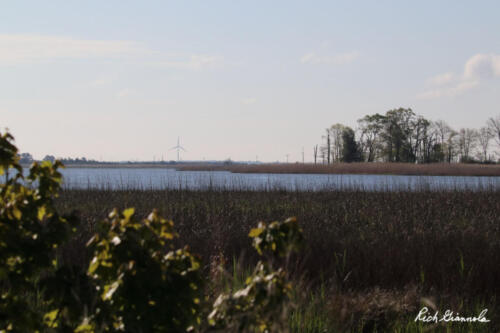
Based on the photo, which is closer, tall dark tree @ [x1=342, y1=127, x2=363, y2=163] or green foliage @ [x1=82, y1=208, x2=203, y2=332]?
green foliage @ [x1=82, y1=208, x2=203, y2=332]

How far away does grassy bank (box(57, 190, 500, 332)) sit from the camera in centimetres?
681

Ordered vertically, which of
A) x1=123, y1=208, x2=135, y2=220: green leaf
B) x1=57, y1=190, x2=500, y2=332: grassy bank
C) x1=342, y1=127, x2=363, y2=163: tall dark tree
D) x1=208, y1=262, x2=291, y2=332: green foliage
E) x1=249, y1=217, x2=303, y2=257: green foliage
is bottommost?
x1=57, y1=190, x2=500, y2=332: grassy bank

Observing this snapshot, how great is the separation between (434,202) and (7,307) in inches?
677

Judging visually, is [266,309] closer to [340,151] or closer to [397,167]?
[397,167]

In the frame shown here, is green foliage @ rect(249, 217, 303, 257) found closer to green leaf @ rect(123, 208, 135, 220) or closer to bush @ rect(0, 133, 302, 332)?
bush @ rect(0, 133, 302, 332)

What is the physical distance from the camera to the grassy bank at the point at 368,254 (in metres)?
6.81

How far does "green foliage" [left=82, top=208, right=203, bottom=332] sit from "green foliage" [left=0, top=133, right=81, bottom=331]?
19 centimetres

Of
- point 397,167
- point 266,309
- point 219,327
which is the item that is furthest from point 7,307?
point 397,167

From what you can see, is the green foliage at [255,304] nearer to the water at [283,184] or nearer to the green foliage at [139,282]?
the green foliage at [139,282]

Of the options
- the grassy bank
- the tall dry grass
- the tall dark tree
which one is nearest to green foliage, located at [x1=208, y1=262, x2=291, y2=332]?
the grassy bank

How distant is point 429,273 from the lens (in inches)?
358

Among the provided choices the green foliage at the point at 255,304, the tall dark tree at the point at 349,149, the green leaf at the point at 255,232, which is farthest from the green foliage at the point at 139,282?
the tall dark tree at the point at 349,149

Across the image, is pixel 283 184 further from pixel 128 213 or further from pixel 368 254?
pixel 128 213

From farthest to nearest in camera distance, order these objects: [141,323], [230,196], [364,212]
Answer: [230,196], [364,212], [141,323]
